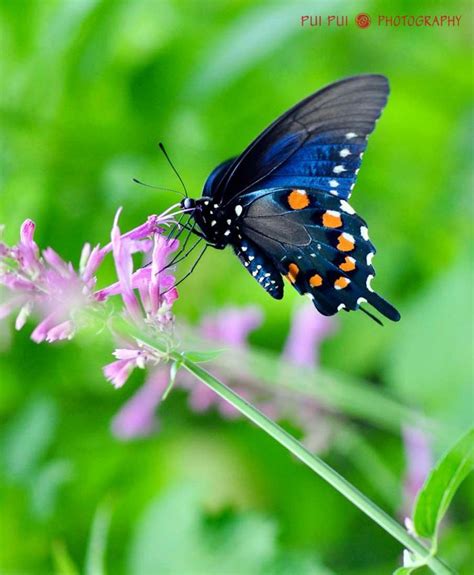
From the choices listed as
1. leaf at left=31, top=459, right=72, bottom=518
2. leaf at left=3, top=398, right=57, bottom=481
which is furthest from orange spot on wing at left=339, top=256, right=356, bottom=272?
leaf at left=3, top=398, right=57, bottom=481

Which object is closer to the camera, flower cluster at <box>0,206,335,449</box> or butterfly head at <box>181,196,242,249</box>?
flower cluster at <box>0,206,335,449</box>

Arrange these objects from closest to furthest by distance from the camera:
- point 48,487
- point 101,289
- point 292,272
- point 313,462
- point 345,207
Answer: point 313,462
point 101,289
point 345,207
point 292,272
point 48,487

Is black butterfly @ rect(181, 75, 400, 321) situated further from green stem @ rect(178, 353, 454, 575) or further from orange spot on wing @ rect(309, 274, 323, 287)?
green stem @ rect(178, 353, 454, 575)

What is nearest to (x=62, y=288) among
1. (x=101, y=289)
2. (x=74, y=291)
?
(x=74, y=291)

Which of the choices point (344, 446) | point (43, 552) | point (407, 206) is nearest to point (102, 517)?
point (344, 446)

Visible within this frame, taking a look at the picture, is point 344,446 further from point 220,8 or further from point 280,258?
point 220,8

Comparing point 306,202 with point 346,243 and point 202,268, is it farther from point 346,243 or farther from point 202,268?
point 202,268
